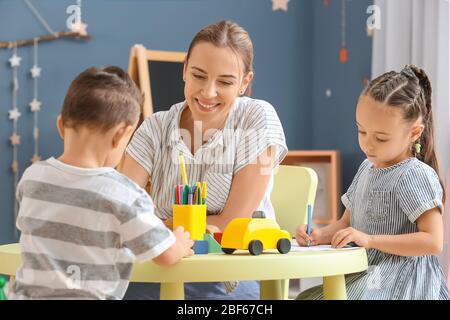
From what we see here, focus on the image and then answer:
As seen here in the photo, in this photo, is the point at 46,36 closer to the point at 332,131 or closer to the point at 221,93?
the point at 332,131

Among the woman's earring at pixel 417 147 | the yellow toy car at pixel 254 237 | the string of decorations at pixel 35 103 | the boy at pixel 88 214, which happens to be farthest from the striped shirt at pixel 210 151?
the string of decorations at pixel 35 103

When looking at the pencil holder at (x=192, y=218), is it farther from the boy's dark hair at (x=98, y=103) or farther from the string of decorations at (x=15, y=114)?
the string of decorations at (x=15, y=114)

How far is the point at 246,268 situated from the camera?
1.11 m

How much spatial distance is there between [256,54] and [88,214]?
2944 millimetres

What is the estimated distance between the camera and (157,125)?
1.65 m

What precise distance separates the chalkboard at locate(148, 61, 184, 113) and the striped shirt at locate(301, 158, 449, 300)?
1.97m

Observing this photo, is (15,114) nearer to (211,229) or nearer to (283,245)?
(211,229)

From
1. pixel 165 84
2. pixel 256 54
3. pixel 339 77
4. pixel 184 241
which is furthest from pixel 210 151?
pixel 256 54

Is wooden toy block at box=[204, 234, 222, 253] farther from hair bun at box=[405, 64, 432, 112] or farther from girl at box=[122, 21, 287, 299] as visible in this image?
hair bun at box=[405, 64, 432, 112]

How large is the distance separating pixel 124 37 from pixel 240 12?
1.94ft

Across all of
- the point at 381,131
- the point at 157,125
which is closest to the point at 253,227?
the point at 381,131

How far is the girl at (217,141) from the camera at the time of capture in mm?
1531

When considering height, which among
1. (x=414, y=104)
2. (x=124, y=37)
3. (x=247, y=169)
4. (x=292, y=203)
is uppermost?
(x=124, y=37)

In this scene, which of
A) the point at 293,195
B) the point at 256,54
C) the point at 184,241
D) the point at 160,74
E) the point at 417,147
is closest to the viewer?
the point at 184,241
